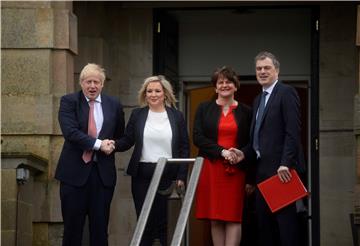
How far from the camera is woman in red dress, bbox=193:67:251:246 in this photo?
10.3 m

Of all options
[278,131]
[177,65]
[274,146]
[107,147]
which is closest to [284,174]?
[274,146]

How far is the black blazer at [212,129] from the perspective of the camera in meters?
10.3

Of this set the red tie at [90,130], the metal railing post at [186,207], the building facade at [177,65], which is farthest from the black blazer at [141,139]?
the building facade at [177,65]

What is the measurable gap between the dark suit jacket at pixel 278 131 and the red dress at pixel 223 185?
329 mm

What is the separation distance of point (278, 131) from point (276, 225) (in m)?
0.81

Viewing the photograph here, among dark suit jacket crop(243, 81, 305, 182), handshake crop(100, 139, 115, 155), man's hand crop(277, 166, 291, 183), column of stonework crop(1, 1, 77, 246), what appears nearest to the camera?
man's hand crop(277, 166, 291, 183)

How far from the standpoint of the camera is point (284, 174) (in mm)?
9906

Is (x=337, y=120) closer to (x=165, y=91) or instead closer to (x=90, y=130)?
(x=165, y=91)

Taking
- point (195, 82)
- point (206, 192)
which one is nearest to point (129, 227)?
point (195, 82)

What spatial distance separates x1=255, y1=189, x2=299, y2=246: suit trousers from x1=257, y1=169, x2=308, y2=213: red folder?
0.06 meters

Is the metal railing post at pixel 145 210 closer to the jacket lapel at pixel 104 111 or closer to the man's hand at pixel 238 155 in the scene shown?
the man's hand at pixel 238 155

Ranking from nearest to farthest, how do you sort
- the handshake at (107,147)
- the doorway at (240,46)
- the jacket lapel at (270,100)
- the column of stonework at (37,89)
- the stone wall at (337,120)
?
the jacket lapel at (270,100) → the handshake at (107,147) → the column of stonework at (37,89) → the stone wall at (337,120) → the doorway at (240,46)

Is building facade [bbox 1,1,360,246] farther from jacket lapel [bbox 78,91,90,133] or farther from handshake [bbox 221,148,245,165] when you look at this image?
handshake [bbox 221,148,245,165]

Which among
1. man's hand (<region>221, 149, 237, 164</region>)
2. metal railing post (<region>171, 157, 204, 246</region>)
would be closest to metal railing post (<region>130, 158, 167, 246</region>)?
metal railing post (<region>171, 157, 204, 246</region>)
